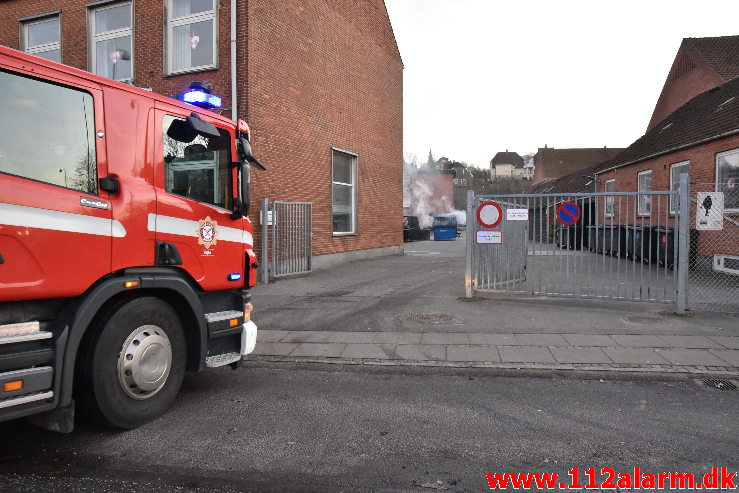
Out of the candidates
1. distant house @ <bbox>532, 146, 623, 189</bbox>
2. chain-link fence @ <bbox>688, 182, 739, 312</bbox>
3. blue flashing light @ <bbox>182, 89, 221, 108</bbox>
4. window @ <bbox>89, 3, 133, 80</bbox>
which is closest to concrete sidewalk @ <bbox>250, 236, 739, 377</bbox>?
chain-link fence @ <bbox>688, 182, 739, 312</bbox>

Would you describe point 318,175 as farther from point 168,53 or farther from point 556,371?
point 556,371

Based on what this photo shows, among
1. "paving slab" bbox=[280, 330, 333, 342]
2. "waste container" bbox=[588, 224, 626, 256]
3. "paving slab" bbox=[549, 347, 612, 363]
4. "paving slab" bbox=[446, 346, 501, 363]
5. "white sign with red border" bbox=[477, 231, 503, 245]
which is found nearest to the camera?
"paving slab" bbox=[549, 347, 612, 363]

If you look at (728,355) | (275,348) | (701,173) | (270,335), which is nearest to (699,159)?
(701,173)

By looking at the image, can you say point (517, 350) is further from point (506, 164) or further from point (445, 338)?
point (506, 164)

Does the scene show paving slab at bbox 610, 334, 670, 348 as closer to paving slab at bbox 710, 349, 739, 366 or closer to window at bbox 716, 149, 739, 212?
paving slab at bbox 710, 349, 739, 366

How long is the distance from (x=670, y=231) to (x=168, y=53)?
13330mm

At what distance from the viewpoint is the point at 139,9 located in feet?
43.5

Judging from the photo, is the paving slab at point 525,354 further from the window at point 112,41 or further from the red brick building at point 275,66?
the window at point 112,41

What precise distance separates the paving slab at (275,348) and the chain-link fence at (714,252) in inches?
243

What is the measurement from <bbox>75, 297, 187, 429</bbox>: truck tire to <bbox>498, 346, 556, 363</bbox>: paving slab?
359 centimetres

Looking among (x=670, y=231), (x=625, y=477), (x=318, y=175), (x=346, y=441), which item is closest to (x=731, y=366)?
(x=625, y=477)

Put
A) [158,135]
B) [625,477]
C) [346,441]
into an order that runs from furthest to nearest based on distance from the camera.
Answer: [158,135] → [346,441] → [625,477]

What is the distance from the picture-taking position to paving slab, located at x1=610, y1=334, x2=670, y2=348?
6340 mm

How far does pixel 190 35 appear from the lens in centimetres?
1283
